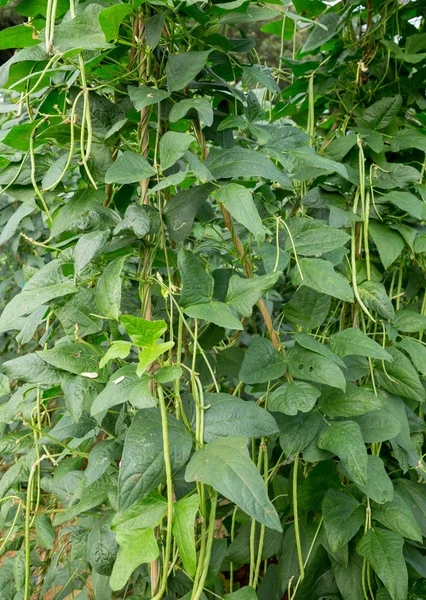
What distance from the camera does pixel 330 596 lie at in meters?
0.78

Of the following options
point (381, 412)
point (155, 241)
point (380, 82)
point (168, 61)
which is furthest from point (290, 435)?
point (380, 82)

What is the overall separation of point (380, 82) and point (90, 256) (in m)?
0.58

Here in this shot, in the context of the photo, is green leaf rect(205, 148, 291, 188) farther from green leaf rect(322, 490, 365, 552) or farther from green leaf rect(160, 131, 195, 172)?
green leaf rect(322, 490, 365, 552)

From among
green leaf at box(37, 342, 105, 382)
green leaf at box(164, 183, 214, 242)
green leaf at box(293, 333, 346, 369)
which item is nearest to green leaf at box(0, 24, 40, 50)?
green leaf at box(164, 183, 214, 242)

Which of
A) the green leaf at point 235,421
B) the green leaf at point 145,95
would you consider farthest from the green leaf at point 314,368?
the green leaf at point 145,95

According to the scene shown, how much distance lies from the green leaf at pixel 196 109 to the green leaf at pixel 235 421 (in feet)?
0.92

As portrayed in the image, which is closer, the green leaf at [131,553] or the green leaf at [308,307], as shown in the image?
the green leaf at [131,553]

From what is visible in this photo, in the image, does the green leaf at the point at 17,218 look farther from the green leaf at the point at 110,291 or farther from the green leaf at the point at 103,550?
the green leaf at the point at 103,550

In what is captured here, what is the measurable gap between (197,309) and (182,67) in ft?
0.86

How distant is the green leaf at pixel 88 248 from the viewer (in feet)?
1.80

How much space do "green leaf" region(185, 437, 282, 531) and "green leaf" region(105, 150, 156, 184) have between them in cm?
27

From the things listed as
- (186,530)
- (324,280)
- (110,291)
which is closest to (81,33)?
(110,291)

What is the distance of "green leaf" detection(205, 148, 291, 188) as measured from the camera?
1.97 ft

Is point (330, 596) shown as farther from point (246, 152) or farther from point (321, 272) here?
point (246, 152)
